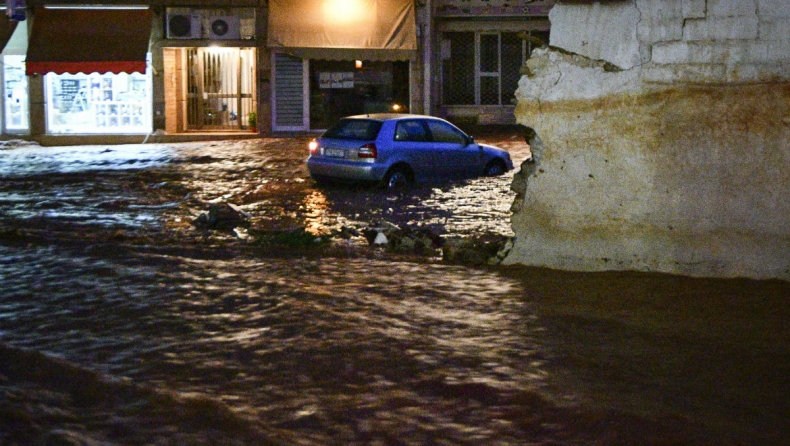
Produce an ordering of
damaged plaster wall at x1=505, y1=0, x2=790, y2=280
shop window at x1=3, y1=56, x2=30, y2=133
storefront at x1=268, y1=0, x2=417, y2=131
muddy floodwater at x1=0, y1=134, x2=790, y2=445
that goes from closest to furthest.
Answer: muddy floodwater at x1=0, y1=134, x2=790, y2=445, damaged plaster wall at x1=505, y1=0, x2=790, y2=280, storefront at x1=268, y1=0, x2=417, y2=131, shop window at x1=3, y1=56, x2=30, y2=133

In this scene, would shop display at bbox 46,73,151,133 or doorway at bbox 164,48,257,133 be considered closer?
shop display at bbox 46,73,151,133

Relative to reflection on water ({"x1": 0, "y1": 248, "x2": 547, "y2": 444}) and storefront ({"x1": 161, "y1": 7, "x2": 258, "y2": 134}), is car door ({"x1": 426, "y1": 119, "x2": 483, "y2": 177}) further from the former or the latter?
storefront ({"x1": 161, "y1": 7, "x2": 258, "y2": 134})

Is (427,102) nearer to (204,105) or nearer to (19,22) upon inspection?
(204,105)

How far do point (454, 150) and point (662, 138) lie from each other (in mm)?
9834

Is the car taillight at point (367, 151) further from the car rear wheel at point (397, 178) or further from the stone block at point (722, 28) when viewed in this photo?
the stone block at point (722, 28)

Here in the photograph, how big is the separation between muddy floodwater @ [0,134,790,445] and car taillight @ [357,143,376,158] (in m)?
4.97

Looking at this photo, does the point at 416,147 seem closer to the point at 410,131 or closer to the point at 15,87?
the point at 410,131

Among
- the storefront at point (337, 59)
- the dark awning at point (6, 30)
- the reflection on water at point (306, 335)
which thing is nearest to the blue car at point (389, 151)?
the reflection on water at point (306, 335)

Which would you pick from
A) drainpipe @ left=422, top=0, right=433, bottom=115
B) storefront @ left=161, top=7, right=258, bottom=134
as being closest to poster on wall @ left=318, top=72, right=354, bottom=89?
storefront @ left=161, top=7, right=258, bottom=134

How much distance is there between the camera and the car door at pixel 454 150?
18469 millimetres

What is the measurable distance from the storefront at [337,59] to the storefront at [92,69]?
373cm

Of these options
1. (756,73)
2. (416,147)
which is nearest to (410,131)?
(416,147)

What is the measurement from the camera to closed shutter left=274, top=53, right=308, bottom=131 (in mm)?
28781

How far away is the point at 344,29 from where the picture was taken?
28.8m
